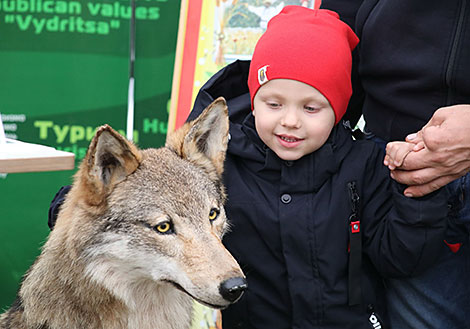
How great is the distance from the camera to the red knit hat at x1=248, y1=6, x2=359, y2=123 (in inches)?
89.8

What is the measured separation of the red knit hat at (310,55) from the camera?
2.28 meters

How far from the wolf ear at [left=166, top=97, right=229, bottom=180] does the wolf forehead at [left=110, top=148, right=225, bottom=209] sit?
2.1 inches

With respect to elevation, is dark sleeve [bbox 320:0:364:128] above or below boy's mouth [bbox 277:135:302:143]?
above

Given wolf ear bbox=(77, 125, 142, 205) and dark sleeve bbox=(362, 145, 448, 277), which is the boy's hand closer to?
dark sleeve bbox=(362, 145, 448, 277)

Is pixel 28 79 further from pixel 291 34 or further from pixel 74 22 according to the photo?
pixel 291 34

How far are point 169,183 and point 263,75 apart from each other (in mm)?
660

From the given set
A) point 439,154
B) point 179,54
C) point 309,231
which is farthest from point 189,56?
point 439,154

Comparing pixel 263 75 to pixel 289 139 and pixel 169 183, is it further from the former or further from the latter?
pixel 169 183

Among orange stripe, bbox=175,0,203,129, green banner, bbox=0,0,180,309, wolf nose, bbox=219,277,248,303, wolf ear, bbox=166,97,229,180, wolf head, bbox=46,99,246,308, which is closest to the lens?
wolf nose, bbox=219,277,248,303

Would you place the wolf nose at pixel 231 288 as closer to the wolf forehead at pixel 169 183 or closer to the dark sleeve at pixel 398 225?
the wolf forehead at pixel 169 183

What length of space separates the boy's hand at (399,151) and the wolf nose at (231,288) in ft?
2.56

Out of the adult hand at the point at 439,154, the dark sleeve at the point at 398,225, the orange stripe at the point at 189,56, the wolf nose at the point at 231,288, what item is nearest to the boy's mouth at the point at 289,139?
the dark sleeve at the point at 398,225

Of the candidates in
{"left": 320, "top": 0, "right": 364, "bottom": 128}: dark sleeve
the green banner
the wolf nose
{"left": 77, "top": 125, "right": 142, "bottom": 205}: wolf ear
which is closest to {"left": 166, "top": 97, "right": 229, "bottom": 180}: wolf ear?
{"left": 77, "top": 125, "right": 142, "bottom": 205}: wolf ear

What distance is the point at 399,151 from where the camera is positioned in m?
2.05
